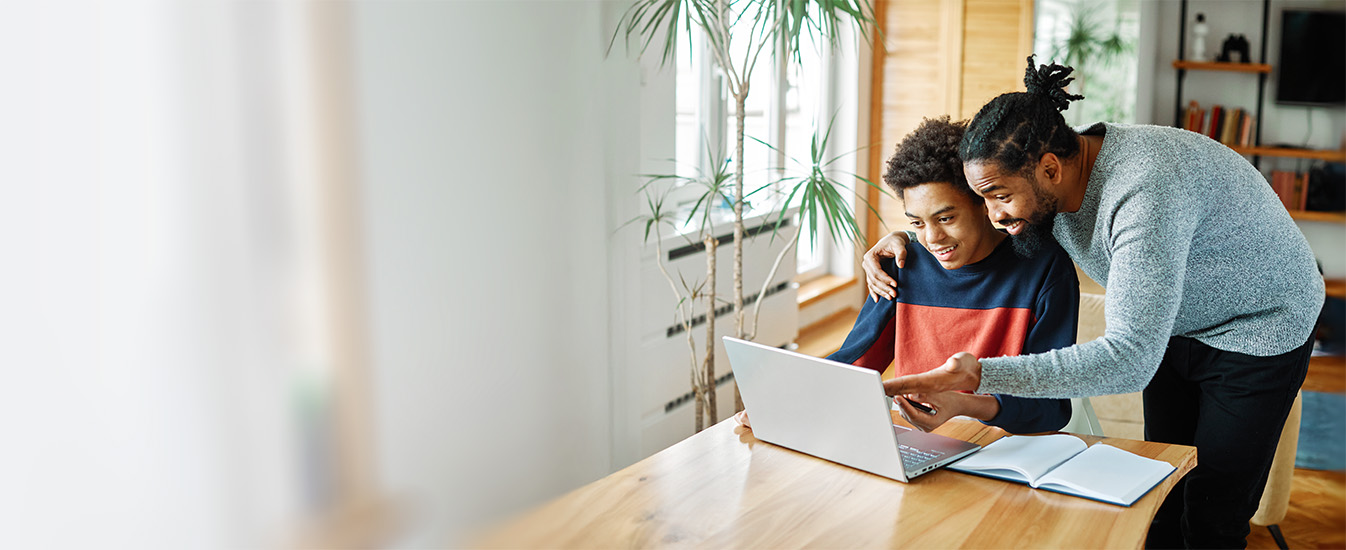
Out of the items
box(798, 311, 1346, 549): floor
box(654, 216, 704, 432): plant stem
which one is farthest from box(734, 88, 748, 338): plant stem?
box(798, 311, 1346, 549): floor

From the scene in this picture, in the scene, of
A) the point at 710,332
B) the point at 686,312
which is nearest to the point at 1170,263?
the point at 710,332

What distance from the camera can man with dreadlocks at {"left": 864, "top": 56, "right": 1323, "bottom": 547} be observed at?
1.34 m

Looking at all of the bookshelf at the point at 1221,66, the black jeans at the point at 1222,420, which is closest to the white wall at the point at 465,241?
the black jeans at the point at 1222,420

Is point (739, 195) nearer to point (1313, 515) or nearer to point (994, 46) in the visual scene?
point (1313, 515)

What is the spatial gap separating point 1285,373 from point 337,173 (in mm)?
1487

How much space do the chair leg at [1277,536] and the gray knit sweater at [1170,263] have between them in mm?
1152

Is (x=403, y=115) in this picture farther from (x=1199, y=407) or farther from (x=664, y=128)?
(x=664, y=128)

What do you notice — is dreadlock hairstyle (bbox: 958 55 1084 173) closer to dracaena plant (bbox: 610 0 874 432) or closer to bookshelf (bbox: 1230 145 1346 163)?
dracaena plant (bbox: 610 0 874 432)

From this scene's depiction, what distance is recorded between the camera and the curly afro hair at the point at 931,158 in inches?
61.2

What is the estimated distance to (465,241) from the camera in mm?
1353

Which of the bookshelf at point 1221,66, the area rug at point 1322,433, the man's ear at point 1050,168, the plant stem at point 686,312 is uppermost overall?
the bookshelf at point 1221,66

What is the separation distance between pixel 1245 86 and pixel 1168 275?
4592mm

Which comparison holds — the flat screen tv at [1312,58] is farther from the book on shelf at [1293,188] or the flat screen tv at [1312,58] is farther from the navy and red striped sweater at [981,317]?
the navy and red striped sweater at [981,317]

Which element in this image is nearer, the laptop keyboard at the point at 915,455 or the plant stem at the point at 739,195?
the laptop keyboard at the point at 915,455
